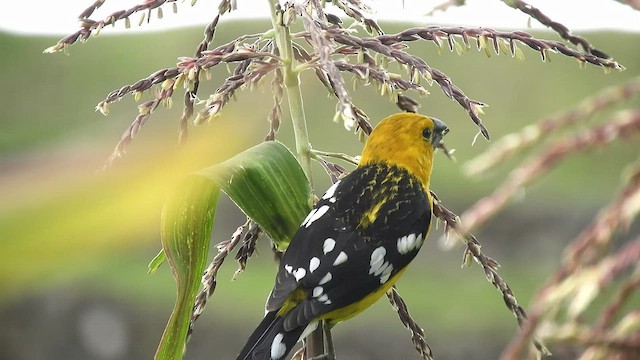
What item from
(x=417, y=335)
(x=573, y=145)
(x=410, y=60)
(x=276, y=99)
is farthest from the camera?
(x=276, y=99)

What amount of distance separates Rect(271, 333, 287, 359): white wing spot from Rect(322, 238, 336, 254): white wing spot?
0.19m

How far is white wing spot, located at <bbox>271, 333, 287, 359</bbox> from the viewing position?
1.13 m

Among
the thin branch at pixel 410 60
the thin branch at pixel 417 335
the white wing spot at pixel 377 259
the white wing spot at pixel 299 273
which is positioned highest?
the thin branch at pixel 410 60

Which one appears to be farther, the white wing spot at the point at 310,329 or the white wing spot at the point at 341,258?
the white wing spot at the point at 341,258

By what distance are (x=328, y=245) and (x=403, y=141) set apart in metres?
0.40

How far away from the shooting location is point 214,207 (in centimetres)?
111

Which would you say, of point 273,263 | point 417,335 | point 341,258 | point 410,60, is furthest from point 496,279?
point 273,263

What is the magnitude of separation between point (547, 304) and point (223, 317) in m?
6.41

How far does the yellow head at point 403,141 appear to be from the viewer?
1632mm

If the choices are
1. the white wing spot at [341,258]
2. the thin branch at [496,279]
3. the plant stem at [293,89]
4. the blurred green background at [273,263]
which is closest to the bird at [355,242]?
the white wing spot at [341,258]

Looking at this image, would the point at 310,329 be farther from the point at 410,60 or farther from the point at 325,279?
the point at 410,60

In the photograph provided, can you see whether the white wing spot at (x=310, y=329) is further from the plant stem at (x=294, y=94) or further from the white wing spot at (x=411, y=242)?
the white wing spot at (x=411, y=242)

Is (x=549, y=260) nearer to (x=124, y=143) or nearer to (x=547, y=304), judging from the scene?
(x=124, y=143)

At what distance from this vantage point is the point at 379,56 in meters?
1.00
